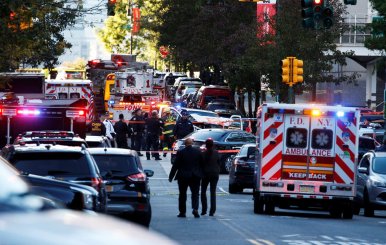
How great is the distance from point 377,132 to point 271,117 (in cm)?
1907

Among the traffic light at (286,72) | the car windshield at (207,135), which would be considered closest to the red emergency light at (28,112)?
the traffic light at (286,72)

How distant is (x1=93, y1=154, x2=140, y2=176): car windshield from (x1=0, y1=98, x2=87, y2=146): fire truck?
10.8 m

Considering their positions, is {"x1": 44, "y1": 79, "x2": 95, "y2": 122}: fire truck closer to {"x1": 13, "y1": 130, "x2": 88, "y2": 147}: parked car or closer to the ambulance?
the ambulance

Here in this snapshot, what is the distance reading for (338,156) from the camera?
24297mm

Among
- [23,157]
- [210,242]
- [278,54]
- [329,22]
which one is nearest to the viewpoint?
[23,157]

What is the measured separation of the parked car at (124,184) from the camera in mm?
18656

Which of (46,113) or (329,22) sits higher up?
(329,22)

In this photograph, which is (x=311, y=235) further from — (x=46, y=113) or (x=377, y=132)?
(x=377, y=132)

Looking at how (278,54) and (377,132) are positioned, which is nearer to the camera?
(377,132)

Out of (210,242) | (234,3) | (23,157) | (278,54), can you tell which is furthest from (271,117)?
(234,3)

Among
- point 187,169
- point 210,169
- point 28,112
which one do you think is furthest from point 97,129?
point 187,169

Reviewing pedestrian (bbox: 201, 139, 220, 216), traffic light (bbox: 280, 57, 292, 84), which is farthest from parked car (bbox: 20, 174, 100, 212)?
traffic light (bbox: 280, 57, 292, 84)

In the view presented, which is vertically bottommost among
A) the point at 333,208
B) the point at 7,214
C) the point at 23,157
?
the point at 333,208

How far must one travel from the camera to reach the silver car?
2603 centimetres
